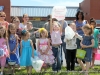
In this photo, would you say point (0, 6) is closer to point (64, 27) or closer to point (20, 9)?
point (20, 9)

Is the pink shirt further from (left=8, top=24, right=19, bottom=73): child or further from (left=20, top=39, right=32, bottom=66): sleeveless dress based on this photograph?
(left=8, top=24, right=19, bottom=73): child

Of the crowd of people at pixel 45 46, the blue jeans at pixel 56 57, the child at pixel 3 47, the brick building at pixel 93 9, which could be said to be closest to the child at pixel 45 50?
the crowd of people at pixel 45 46

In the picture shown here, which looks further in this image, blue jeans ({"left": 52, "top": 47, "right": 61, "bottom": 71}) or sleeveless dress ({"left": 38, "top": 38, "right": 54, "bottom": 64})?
blue jeans ({"left": 52, "top": 47, "right": 61, "bottom": 71})

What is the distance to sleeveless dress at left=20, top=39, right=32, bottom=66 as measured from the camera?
6.87 meters

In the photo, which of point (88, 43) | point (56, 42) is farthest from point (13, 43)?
point (88, 43)

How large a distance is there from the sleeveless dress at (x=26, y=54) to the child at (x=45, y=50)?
29cm

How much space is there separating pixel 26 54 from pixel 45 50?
0.54 metres

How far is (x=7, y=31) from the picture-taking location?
276 inches

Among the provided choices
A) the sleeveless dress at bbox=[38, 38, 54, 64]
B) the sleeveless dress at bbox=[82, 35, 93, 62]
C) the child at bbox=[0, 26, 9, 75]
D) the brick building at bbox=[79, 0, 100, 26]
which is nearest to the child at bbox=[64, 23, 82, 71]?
the sleeveless dress at bbox=[82, 35, 93, 62]

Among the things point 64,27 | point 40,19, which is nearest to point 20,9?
point 40,19

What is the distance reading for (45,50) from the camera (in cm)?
702

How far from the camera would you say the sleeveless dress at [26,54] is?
687 cm

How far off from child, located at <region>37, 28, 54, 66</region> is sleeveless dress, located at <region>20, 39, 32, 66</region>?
0.96 ft

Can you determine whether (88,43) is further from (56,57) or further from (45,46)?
(45,46)
